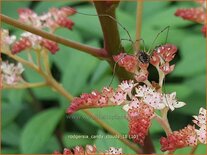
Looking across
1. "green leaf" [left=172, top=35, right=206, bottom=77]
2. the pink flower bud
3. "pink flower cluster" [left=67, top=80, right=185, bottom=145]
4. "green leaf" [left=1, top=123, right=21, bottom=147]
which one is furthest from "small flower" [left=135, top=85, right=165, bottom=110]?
"green leaf" [left=1, top=123, right=21, bottom=147]

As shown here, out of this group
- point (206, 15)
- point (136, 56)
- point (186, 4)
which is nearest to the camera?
point (136, 56)

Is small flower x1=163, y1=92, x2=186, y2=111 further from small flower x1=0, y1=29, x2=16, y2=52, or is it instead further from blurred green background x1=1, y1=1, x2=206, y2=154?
blurred green background x1=1, y1=1, x2=206, y2=154

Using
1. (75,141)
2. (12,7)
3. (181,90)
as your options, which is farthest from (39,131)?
(12,7)

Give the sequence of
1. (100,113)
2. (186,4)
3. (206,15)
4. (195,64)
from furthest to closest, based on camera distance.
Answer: (186,4), (195,64), (100,113), (206,15)

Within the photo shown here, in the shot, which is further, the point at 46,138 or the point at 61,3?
the point at 61,3

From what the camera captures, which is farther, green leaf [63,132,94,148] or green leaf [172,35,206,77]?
green leaf [172,35,206,77]

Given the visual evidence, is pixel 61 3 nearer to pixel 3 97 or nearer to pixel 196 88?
pixel 3 97

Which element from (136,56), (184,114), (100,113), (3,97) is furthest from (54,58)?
(136,56)

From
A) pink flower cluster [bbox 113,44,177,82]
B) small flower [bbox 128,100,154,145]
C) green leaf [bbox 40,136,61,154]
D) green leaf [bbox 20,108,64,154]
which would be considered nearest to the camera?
small flower [bbox 128,100,154,145]
